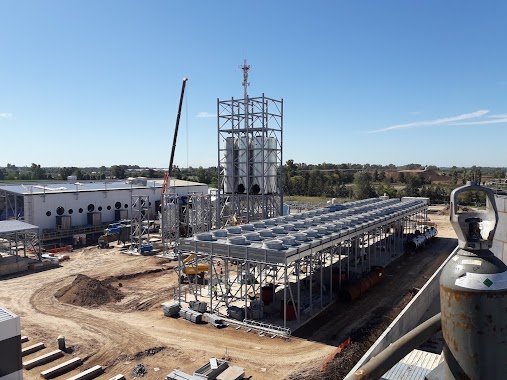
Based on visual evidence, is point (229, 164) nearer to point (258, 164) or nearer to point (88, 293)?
point (258, 164)

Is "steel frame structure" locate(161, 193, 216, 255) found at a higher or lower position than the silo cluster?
lower

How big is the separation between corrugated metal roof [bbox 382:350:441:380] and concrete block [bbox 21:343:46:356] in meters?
18.3

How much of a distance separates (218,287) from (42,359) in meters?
13.8

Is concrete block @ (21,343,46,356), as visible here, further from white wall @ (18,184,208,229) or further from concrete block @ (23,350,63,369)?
white wall @ (18,184,208,229)

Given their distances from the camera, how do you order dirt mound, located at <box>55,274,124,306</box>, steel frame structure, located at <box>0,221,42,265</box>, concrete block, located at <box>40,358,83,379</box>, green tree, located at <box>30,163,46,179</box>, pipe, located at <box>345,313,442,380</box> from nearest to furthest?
pipe, located at <box>345,313,442,380</box>
concrete block, located at <box>40,358,83,379</box>
dirt mound, located at <box>55,274,124,306</box>
steel frame structure, located at <box>0,221,42,265</box>
green tree, located at <box>30,163,46,179</box>

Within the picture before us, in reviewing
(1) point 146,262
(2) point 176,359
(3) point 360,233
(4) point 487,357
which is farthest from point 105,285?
(4) point 487,357

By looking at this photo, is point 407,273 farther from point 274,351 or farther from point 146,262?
point 146,262

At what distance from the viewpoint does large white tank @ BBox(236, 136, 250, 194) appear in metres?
44.1

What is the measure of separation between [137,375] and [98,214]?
1677 inches

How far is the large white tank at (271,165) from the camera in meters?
Answer: 44.0

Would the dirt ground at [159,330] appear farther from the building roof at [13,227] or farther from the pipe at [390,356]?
the pipe at [390,356]

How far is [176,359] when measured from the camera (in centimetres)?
2047

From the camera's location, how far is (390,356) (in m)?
4.59

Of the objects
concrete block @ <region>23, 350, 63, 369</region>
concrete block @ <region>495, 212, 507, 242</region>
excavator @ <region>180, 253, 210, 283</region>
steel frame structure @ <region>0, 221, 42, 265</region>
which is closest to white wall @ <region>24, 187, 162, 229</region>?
steel frame structure @ <region>0, 221, 42, 265</region>
